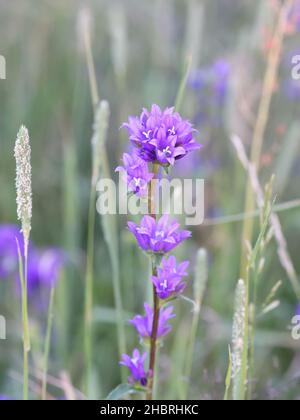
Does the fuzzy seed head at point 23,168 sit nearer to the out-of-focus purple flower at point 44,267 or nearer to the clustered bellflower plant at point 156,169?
the clustered bellflower plant at point 156,169

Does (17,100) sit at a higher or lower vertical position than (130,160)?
higher

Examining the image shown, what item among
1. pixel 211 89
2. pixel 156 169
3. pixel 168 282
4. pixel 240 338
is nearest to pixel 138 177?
pixel 156 169

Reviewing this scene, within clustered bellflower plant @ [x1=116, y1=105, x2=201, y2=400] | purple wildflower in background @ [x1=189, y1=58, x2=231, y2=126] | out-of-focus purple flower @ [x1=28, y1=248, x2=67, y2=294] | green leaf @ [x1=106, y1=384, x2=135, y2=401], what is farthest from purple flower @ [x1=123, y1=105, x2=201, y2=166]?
purple wildflower in background @ [x1=189, y1=58, x2=231, y2=126]

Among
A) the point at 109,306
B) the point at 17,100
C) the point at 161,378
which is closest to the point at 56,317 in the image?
the point at 109,306

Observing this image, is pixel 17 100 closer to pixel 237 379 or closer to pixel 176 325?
pixel 176 325

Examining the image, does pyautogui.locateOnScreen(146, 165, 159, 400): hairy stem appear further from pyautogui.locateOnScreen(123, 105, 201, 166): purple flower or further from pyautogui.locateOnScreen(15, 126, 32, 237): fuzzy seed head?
pyautogui.locateOnScreen(15, 126, 32, 237): fuzzy seed head

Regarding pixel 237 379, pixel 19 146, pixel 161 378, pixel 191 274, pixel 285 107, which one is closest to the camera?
pixel 19 146

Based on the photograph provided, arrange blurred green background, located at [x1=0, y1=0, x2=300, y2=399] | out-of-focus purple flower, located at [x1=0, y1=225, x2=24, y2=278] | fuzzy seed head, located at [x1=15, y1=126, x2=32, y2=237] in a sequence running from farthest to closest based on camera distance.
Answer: out-of-focus purple flower, located at [x1=0, y1=225, x2=24, y2=278] < blurred green background, located at [x1=0, y1=0, x2=300, y2=399] < fuzzy seed head, located at [x1=15, y1=126, x2=32, y2=237]
